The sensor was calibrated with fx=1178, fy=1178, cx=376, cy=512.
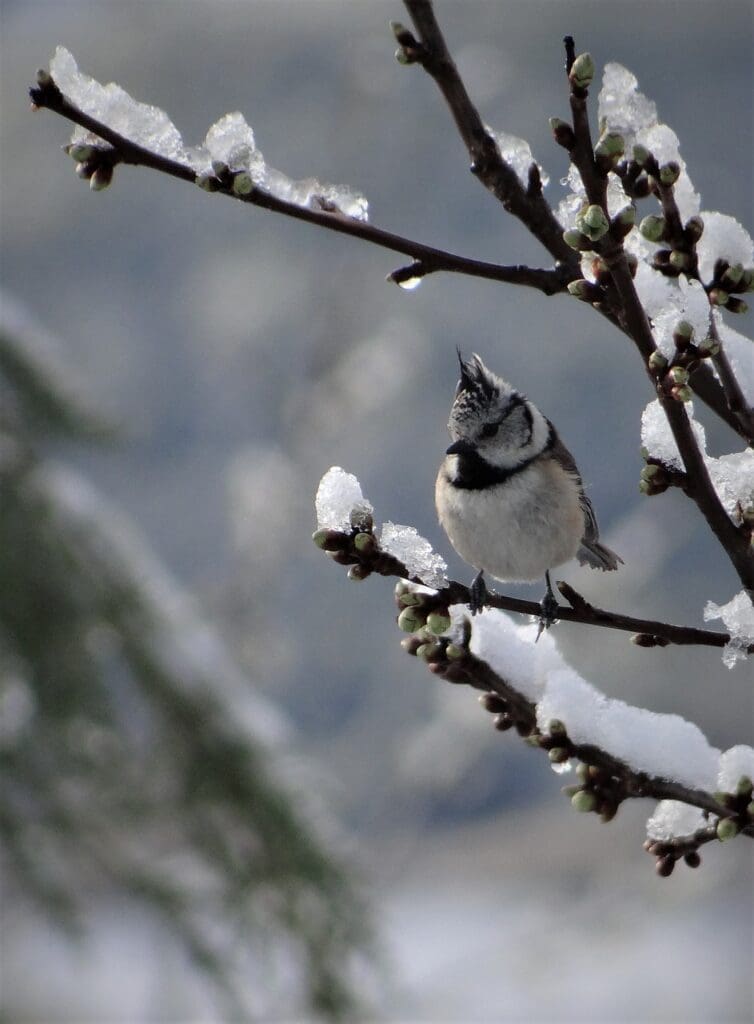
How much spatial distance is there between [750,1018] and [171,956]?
Answer: 421 cm

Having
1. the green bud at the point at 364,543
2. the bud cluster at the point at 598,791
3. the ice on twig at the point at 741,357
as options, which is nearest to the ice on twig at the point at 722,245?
the ice on twig at the point at 741,357

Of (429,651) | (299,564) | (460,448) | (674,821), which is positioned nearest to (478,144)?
(429,651)

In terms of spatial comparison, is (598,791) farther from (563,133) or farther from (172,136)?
(172,136)

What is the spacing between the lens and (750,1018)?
6441mm

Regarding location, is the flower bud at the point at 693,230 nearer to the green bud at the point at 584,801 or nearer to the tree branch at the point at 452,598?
the tree branch at the point at 452,598

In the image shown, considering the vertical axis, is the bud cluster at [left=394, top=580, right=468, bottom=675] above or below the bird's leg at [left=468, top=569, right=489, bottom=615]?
below

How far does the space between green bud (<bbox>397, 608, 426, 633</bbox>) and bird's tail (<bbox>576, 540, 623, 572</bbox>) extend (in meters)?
1.27

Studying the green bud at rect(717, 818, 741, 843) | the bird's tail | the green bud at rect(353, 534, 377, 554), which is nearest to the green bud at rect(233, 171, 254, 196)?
the green bud at rect(353, 534, 377, 554)

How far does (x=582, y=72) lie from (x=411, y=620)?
64cm

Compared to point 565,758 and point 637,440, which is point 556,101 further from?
point 565,758

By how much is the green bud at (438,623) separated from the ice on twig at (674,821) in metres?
0.38

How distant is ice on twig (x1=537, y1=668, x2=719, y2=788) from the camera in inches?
58.5

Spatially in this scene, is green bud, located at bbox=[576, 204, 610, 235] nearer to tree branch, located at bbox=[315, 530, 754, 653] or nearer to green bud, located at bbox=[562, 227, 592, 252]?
green bud, located at bbox=[562, 227, 592, 252]

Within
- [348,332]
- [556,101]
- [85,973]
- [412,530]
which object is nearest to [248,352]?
[348,332]
